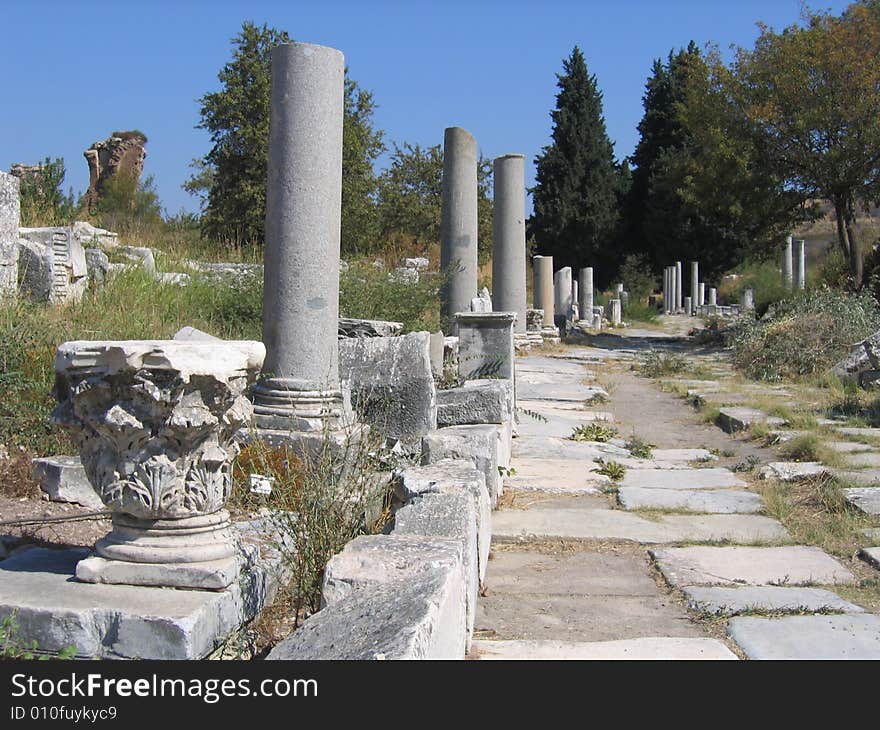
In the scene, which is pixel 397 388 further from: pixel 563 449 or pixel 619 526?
pixel 619 526

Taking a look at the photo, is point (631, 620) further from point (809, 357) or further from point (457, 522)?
point (809, 357)

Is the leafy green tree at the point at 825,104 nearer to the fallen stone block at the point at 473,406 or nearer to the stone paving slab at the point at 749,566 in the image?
the fallen stone block at the point at 473,406

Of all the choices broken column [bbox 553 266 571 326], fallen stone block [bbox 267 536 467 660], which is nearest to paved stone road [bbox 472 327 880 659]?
fallen stone block [bbox 267 536 467 660]

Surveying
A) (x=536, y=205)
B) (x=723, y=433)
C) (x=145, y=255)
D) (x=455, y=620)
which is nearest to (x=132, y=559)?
(x=455, y=620)

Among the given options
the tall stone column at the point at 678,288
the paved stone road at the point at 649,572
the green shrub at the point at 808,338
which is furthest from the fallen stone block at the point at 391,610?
the tall stone column at the point at 678,288

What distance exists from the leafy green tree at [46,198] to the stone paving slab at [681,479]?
29.8 ft

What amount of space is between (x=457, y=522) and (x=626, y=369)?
45.7ft

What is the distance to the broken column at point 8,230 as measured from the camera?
9586 mm

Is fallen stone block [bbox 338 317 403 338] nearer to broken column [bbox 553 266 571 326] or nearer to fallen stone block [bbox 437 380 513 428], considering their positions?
fallen stone block [bbox 437 380 513 428]

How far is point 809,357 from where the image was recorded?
49.7ft

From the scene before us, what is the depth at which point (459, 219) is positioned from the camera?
14.3 m

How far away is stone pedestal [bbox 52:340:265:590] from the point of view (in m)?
3.83

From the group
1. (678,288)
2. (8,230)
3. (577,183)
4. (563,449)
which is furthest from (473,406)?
(577,183)

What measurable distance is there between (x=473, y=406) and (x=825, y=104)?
14880 millimetres
